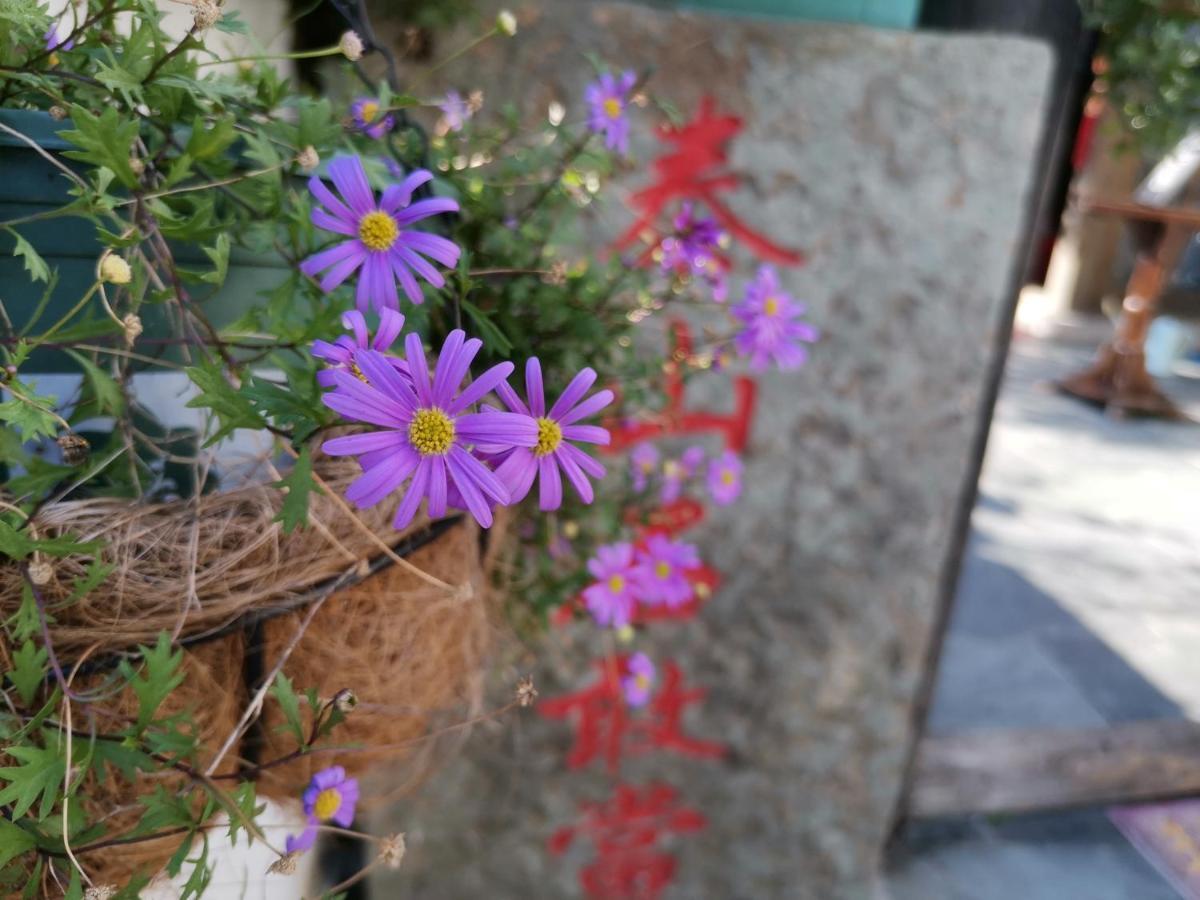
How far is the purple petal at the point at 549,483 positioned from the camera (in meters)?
0.41

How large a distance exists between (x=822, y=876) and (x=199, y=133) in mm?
1769

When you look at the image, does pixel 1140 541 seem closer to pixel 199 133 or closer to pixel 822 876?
pixel 822 876

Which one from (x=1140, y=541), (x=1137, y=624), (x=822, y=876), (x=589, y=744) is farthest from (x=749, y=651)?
(x=1140, y=541)

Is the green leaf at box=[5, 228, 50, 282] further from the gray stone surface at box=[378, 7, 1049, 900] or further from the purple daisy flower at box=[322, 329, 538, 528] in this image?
the gray stone surface at box=[378, 7, 1049, 900]

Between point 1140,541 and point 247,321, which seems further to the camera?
point 1140,541

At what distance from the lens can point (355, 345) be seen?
43 cm

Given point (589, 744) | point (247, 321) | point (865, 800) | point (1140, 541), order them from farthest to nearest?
point (1140, 541) → point (865, 800) → point (589, 744) → point (247, 321)

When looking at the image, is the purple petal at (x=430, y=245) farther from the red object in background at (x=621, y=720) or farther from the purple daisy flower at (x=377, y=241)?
the red object in background at (x=621, y=720)

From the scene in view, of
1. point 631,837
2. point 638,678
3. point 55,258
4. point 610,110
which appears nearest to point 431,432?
point 55,258

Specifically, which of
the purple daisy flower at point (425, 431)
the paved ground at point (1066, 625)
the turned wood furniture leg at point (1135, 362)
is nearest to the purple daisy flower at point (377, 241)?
the purple daisy flower at point (425, 431)

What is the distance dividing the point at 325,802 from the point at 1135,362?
6.10 m

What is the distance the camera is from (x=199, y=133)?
462mm

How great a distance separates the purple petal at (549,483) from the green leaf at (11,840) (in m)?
0.29

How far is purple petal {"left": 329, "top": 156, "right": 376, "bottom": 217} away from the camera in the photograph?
48cm
